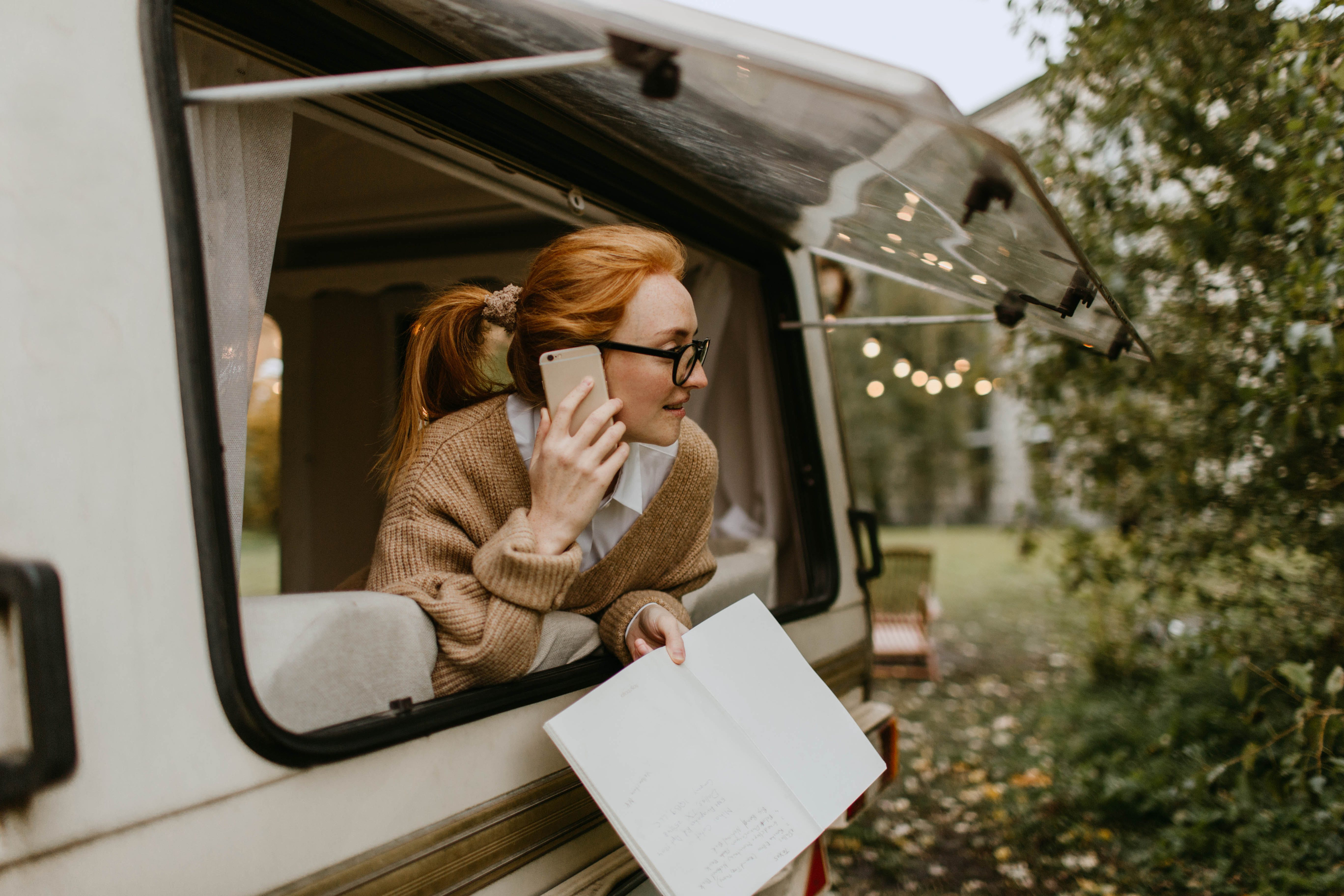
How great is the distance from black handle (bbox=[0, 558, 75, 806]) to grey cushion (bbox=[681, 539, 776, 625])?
1.36 meters

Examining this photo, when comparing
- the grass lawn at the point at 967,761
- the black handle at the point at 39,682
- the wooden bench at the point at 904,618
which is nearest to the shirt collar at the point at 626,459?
the black handle at the point at 39,682

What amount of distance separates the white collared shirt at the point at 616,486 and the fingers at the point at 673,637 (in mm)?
288

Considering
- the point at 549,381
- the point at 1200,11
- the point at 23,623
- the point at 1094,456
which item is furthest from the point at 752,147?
the point at 1094,456

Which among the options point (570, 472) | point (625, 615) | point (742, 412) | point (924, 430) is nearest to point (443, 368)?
point (570, 472)

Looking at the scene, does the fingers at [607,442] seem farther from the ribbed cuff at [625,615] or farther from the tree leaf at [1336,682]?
the tree leaf at [1336,682]

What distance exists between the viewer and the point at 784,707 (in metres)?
1.53

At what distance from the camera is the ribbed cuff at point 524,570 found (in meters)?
1.47

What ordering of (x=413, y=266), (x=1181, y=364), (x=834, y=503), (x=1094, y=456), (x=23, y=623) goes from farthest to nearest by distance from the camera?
(x=1094, y=456) < (x=1181, y=364) < (x=413, y=266) < (x=834, y=503) < (x=23, y=623)

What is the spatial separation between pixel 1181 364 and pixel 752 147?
10.2 ft

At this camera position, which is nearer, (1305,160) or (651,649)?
(651,649)

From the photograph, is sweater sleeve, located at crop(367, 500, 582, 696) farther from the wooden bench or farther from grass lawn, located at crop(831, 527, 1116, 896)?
the wooden bench

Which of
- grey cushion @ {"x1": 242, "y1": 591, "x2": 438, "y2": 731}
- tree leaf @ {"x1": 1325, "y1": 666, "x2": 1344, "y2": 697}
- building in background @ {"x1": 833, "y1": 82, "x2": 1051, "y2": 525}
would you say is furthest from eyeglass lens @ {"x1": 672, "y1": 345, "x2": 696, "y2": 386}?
building in background @ {"x1": 833, "y1": 82, "x2": 1051, "y2": 525}

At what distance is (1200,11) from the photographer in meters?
3.36

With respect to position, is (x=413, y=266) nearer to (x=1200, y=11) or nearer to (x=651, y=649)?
(x=651, y=649)
